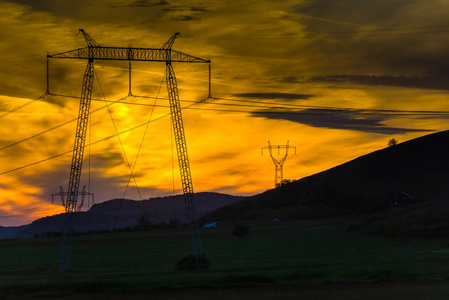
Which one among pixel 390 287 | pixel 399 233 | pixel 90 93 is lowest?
pixel 390 287

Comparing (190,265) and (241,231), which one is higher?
(241,231)

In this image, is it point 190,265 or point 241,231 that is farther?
point 241,231

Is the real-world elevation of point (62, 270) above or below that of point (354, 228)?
below

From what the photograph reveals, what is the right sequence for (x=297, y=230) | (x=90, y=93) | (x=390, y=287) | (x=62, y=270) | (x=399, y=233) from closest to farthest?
(x=390, y=287)
(x=62, y=270)
(x=90, y=93)
(x=399, y=233)
(x=297, y=230)

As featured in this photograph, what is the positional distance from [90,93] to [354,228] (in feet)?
240

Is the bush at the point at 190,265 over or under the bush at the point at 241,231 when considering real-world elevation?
under

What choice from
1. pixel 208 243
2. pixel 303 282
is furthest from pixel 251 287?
pixel 208 243

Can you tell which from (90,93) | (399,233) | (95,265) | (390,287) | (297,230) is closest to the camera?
(390,287)

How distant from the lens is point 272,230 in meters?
160

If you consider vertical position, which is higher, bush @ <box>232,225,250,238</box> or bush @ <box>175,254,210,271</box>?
bush @ <box>232,225,250,238</box>

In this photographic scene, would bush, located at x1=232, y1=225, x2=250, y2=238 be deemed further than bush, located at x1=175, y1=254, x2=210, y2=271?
Yes

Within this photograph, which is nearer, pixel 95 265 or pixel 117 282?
pixel 117 282

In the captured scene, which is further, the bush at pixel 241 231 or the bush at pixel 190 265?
the bush at pixel 241 231

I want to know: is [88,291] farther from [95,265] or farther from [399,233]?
[399,233]
